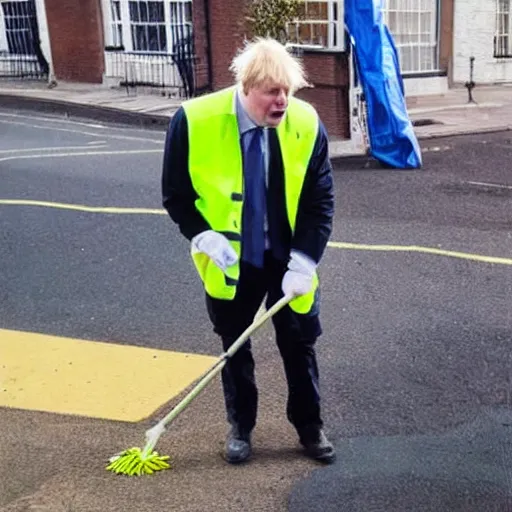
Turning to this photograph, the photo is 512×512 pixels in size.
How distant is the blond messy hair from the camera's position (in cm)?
376

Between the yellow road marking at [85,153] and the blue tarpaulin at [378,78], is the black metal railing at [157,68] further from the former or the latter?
the blue tarpaulin at [378,78]

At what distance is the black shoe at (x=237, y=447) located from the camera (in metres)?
4.29

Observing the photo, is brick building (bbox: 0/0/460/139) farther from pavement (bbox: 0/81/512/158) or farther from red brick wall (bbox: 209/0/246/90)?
pavement (bbox: 0/81/512/158)

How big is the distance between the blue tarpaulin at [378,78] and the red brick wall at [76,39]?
10.7 m

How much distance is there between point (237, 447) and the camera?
4.30m

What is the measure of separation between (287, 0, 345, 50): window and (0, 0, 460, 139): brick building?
2686 millimetres

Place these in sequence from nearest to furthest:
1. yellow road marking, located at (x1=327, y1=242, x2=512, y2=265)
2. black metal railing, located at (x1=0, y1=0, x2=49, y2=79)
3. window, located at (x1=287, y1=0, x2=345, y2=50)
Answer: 1. yellow road marking, located at (x1=327, y1=242, x2=512, y2=265)
2. window, located at (x1=287, y1=0, x2=345, y2=50)
3. black metal railing, located at (x1=0, y1=0, x2=49, y2=79)

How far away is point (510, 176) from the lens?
37.2ft

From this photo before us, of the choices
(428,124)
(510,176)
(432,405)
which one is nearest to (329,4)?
(428,124)

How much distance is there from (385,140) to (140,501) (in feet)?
30.1

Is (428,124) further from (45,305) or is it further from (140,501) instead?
(140,501)

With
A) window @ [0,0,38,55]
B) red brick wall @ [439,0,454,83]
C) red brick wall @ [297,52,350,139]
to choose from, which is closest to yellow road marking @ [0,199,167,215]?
red brick wall @ [297,52,350,139]

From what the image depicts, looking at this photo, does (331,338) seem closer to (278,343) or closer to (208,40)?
(278,343)

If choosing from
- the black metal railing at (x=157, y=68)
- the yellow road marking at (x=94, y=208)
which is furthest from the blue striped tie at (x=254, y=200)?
the black metal railing at (x=157, y=68)
